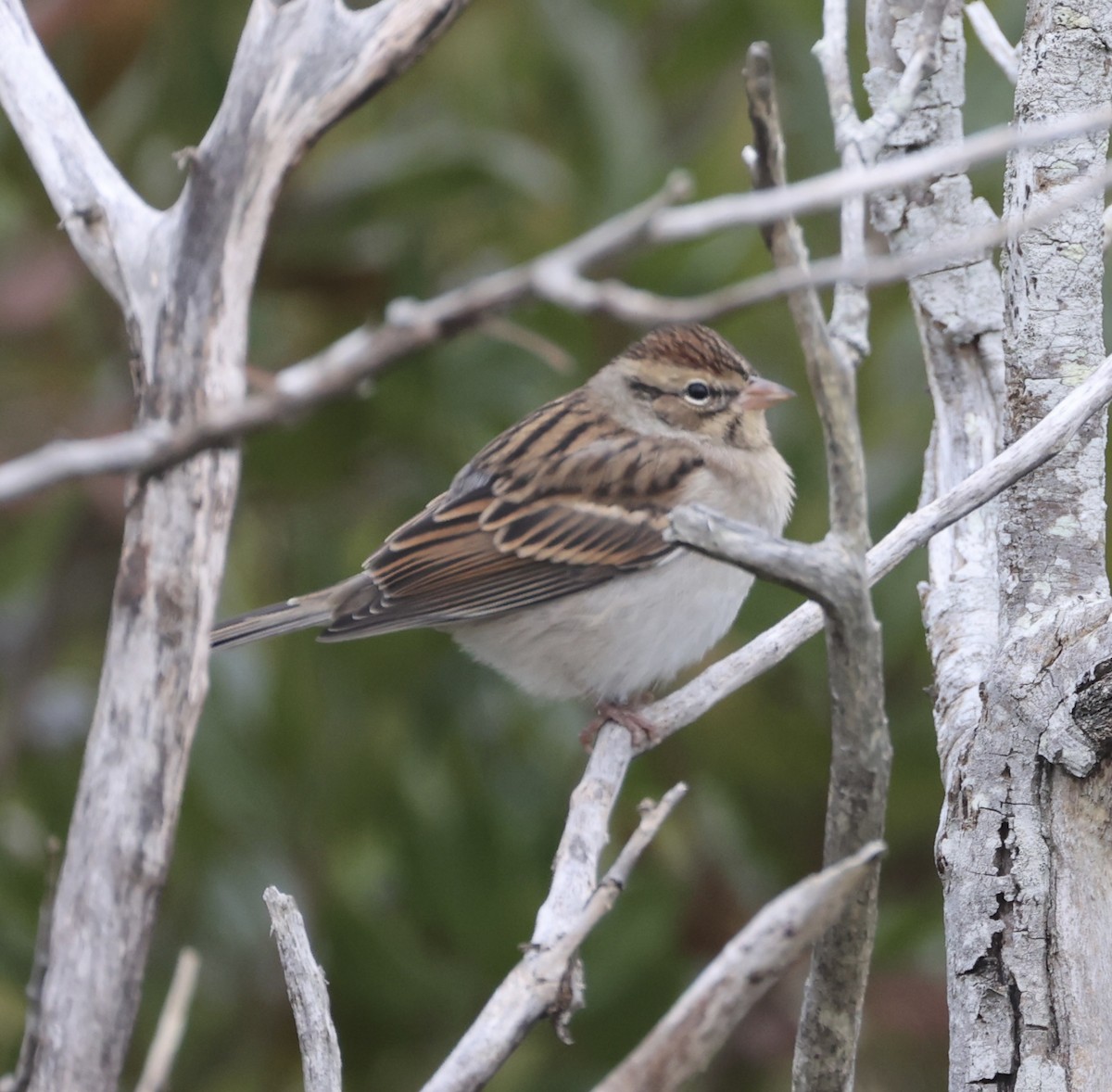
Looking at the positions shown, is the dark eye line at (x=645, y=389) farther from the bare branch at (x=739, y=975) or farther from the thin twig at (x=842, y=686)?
the bare branch at (x=739, y=975)

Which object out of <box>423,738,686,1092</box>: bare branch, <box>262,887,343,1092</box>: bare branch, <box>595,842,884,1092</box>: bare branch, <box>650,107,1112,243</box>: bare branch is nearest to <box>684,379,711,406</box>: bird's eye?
<box>423,738,686,1092</box>: bare branch

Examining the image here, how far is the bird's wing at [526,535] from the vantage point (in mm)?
3502

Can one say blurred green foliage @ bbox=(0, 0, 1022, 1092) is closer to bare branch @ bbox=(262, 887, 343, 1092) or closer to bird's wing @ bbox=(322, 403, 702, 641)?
bird's wing @ bbox=(322, 403, 702, 641)

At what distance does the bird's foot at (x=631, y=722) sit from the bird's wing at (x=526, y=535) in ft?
1.02

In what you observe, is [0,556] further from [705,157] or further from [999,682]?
[999,682]

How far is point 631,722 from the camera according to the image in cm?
310

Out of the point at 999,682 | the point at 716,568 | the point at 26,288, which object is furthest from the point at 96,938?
the point at 26,288

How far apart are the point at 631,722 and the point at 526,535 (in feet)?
2.28

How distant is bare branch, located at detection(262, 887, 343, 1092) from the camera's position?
170 cm

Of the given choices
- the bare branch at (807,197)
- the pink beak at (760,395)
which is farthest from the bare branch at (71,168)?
the pink beak at (760,395)

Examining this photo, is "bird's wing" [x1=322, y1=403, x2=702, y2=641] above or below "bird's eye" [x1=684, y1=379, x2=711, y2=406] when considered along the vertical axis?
below

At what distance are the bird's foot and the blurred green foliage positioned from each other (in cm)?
60

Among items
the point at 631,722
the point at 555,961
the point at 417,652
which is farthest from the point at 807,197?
the point at 417,652

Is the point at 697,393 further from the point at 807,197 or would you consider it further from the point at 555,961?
the point at 807,197
